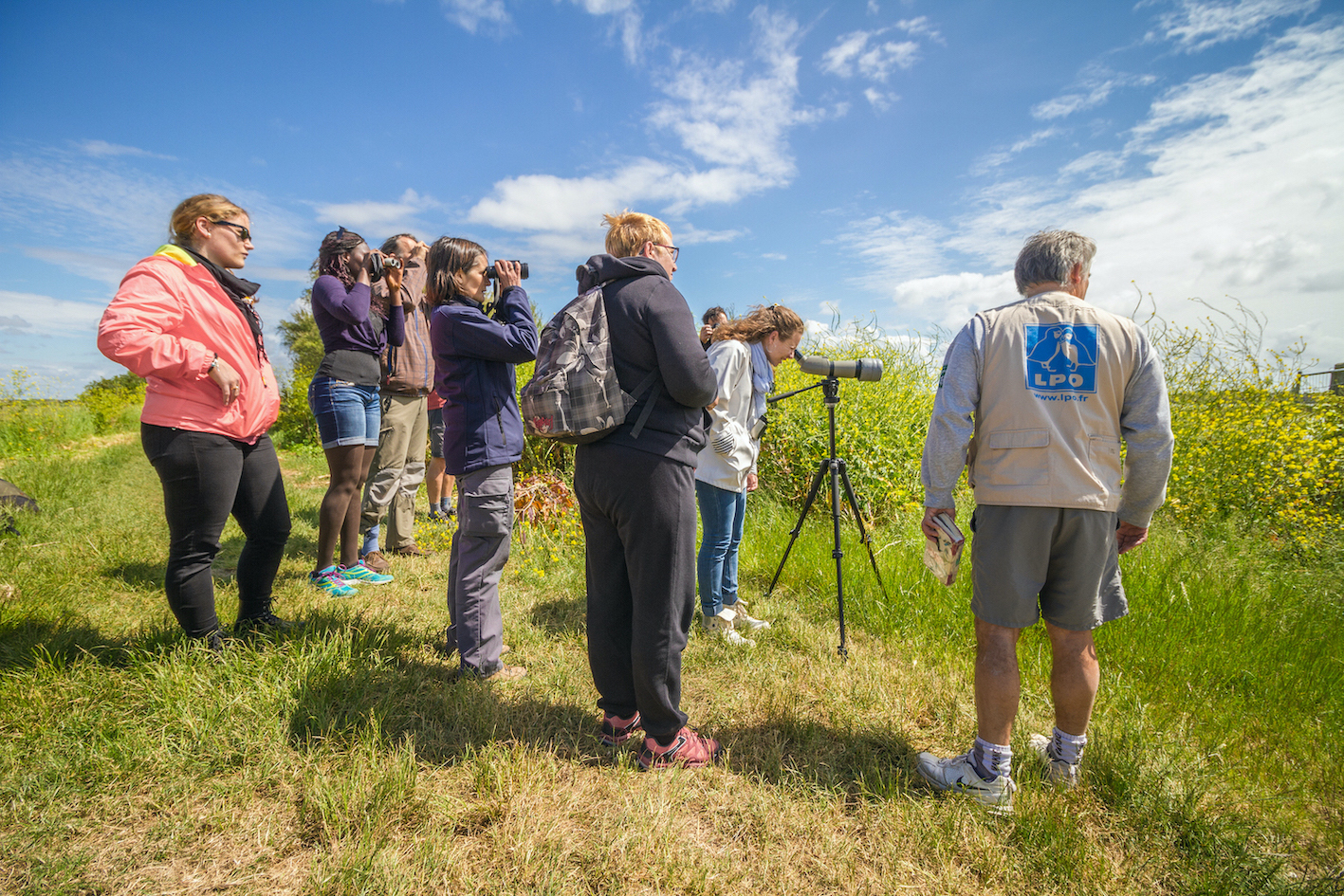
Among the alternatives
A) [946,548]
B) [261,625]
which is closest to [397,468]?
[261,625]

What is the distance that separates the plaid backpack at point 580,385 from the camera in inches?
77.5

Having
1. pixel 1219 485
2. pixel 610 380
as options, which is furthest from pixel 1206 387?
pixel 610 380

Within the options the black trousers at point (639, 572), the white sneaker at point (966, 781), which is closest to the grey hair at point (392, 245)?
the black trousers at point (639, 572)

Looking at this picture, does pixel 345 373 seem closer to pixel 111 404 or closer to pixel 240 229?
pixel 240 229

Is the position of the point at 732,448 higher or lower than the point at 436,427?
lower

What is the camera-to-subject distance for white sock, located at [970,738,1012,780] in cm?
213

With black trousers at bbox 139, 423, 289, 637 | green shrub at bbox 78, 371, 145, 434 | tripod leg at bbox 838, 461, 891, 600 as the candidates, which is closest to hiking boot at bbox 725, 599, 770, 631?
tripod leg at bbox 838, 461, 891, 600

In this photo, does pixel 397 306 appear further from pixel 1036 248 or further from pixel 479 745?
pixel 1036 248

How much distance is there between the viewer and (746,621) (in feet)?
12.1

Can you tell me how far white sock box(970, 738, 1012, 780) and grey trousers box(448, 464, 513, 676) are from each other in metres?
2.05

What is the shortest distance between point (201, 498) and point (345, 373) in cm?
142

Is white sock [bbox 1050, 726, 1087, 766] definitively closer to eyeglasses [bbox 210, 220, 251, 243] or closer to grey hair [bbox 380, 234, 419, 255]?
eyeglasses [bbox 210, 220, 251, 243]

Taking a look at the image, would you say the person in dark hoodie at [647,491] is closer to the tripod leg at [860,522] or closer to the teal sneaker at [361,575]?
the tripod leg at [860,522]

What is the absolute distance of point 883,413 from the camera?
6.53 m
